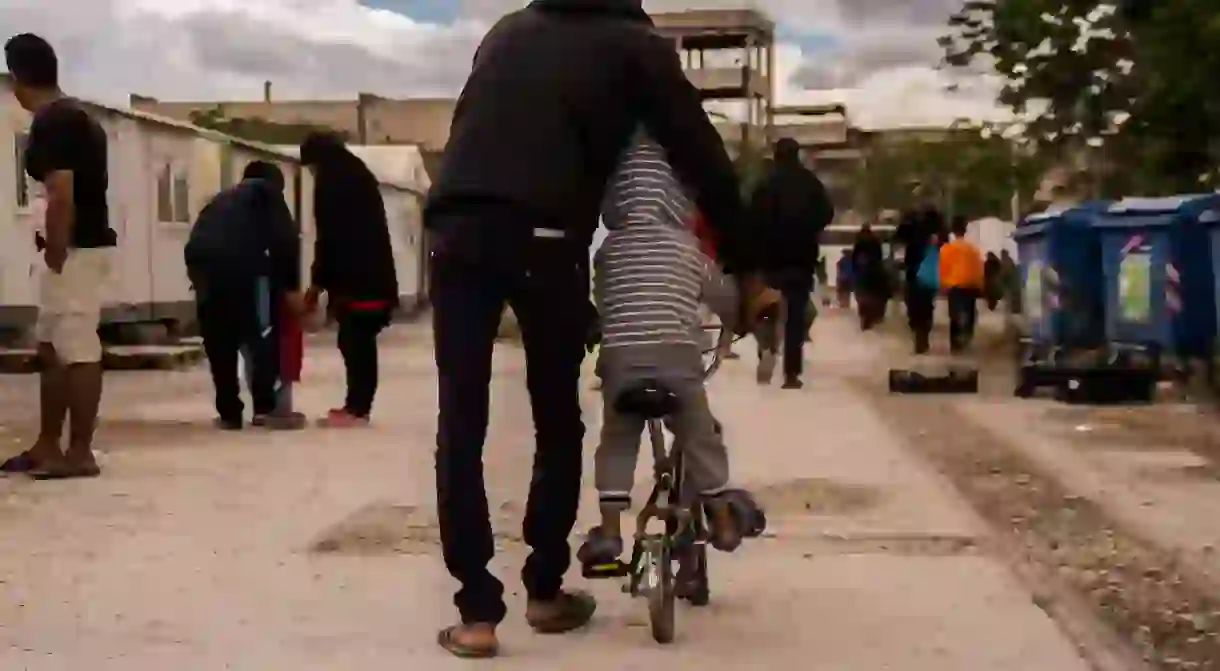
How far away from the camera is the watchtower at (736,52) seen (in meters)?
85.6

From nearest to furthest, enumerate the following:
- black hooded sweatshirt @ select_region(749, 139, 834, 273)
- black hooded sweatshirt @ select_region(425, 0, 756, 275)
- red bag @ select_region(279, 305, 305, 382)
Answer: black hooded sweatshirt @ select_region(425, 0, 756, 275) < red bag @ select_region(279, 305, 305, 382) < black hooded sweatshirt @ select_region(749, 139, 834, 273)

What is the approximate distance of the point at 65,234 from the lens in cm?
933

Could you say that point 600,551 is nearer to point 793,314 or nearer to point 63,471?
point 63,471

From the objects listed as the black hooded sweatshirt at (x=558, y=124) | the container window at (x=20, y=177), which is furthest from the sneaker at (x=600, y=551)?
the container window at (x=20, y=177)

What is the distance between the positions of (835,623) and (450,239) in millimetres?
1737

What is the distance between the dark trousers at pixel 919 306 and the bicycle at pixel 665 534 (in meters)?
15.9

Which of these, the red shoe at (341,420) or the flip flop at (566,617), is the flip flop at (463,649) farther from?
Answer: the red shoe at (341,420)

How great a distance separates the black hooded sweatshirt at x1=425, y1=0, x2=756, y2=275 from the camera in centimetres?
555

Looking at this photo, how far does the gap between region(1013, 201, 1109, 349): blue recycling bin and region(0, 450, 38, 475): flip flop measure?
33.0 feet

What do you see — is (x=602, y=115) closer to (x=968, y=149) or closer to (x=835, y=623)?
(x=835, y=623)

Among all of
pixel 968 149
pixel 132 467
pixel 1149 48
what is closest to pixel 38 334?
pixel 132 467

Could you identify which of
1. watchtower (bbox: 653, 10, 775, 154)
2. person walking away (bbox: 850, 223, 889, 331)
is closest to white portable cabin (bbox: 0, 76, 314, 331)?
person walking away (bbox: 850, 223, 889, 331)

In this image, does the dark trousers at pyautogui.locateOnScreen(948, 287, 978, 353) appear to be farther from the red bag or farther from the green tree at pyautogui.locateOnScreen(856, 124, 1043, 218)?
the red bag

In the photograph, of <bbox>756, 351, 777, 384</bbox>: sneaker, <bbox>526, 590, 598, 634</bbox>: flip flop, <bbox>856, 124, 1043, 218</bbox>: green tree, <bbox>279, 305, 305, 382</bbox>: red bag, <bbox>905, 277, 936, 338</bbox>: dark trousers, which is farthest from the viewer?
<bbox>856, 124, 1043, 218</bbox>: green tree
